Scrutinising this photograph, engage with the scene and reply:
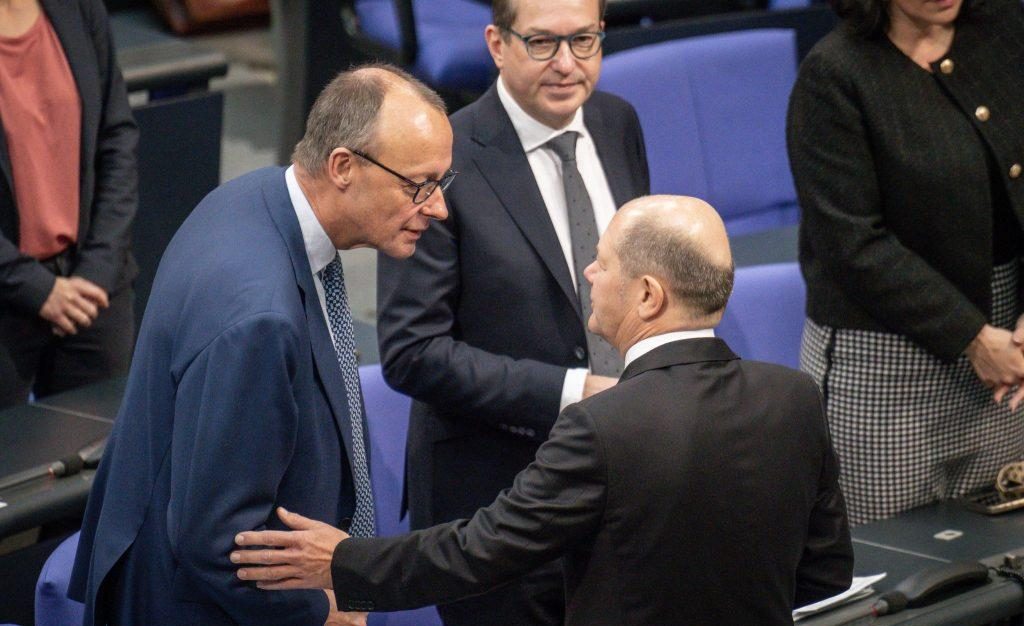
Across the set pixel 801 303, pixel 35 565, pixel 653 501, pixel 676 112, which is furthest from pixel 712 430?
pixel 676 112

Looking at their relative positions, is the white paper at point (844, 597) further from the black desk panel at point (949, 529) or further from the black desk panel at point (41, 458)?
the black desk panel at point (41, 458)

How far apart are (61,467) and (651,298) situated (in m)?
1.35

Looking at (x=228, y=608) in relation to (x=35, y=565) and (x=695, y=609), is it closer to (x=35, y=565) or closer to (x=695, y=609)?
(x=695, y=609)

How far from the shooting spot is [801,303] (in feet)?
10.6

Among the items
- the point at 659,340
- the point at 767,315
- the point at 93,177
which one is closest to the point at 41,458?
the point at 93,177

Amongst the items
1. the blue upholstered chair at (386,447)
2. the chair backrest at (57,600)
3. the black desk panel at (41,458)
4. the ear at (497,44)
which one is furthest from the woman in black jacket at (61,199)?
the ear at (497,44)

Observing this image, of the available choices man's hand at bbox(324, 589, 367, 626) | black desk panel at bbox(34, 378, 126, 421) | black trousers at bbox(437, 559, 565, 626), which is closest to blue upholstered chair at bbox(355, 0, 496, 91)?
black desk panel at bbox(34, 378, 126, 421)

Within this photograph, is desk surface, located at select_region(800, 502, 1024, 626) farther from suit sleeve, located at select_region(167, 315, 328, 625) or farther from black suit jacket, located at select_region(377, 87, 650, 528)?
suit sleeve, located at select_region(167, 315, 328, 625)

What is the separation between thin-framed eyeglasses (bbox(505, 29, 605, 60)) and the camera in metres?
2.45

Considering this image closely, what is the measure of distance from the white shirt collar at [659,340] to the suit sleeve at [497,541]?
119mm

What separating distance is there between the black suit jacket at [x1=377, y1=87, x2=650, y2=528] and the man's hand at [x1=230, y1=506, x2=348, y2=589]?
472mm

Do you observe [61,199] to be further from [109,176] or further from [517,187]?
[517,187]

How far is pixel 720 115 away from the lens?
175 inches

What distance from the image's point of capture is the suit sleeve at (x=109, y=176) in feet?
10.6
